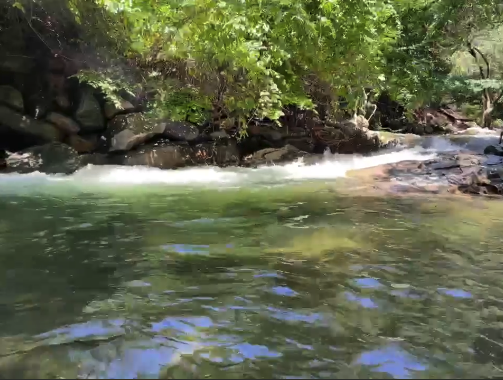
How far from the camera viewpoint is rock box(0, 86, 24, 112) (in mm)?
12875

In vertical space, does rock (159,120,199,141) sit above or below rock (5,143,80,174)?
above

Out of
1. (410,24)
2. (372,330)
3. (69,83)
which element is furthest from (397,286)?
(410,24)

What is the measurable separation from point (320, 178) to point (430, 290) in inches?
323

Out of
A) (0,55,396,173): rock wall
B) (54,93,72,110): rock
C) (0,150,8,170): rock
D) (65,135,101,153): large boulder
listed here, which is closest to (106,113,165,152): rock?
(0,55,396,173): rock wall

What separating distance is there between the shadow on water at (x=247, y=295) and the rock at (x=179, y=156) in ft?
20.8

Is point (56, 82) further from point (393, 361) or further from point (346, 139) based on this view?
point (393, 361)

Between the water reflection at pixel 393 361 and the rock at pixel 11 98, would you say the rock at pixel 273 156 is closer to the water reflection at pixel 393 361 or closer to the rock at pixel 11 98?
the rock at pixel 11 98

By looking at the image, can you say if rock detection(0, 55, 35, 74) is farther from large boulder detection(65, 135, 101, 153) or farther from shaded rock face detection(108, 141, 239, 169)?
shaded rock face detection(108, 141, 239, 169)

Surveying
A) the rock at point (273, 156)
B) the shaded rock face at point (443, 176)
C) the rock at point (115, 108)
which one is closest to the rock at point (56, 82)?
the rock at point (115, 108)

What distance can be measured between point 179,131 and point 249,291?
10779 mm

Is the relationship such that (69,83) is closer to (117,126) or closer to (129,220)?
(117,126)

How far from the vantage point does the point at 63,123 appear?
43.7 ft

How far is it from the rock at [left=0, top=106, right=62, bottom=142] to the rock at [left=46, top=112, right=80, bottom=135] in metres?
0.15

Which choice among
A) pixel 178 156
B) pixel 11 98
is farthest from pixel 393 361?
pixel 11 98
